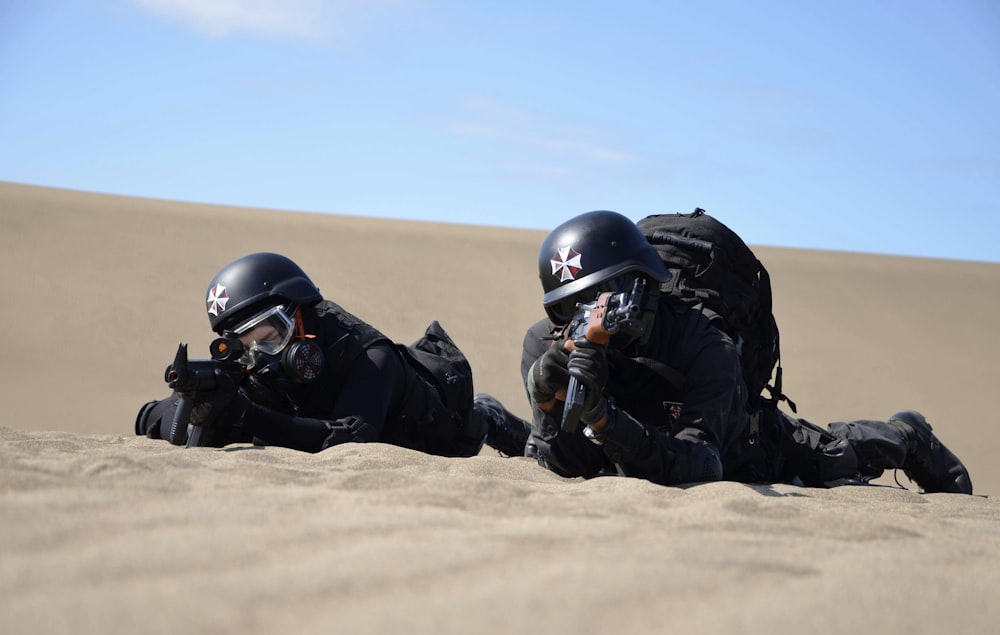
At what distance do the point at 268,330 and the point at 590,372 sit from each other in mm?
1945

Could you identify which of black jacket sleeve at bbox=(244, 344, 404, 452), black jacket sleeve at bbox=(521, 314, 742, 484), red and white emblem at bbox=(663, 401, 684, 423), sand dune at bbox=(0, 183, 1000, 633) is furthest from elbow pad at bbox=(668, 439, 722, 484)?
black jacket sleeve at bbox=(244, 344, 404, 452)

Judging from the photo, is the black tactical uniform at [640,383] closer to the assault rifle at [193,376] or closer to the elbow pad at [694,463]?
the elbow pad at [694,463]

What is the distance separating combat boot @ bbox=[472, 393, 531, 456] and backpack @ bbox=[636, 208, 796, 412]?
1814 mm

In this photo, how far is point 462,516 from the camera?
8.88 ft

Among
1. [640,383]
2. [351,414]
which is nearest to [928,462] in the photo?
[640,383]

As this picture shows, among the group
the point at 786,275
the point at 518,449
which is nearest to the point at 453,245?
the point at 786,275

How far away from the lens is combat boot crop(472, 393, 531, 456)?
654 cm

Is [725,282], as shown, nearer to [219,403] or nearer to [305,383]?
[305,383]

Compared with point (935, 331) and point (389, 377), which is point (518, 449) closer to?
point (389, 377)

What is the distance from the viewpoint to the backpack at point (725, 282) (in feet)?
15.9

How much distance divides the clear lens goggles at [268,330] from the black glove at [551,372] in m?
1.52

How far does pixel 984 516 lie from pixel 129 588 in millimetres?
2883

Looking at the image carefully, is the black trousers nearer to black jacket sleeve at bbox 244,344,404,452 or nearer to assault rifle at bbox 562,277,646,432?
assault rifle at bbox 562,277,646,432

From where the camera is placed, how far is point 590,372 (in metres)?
3.72
